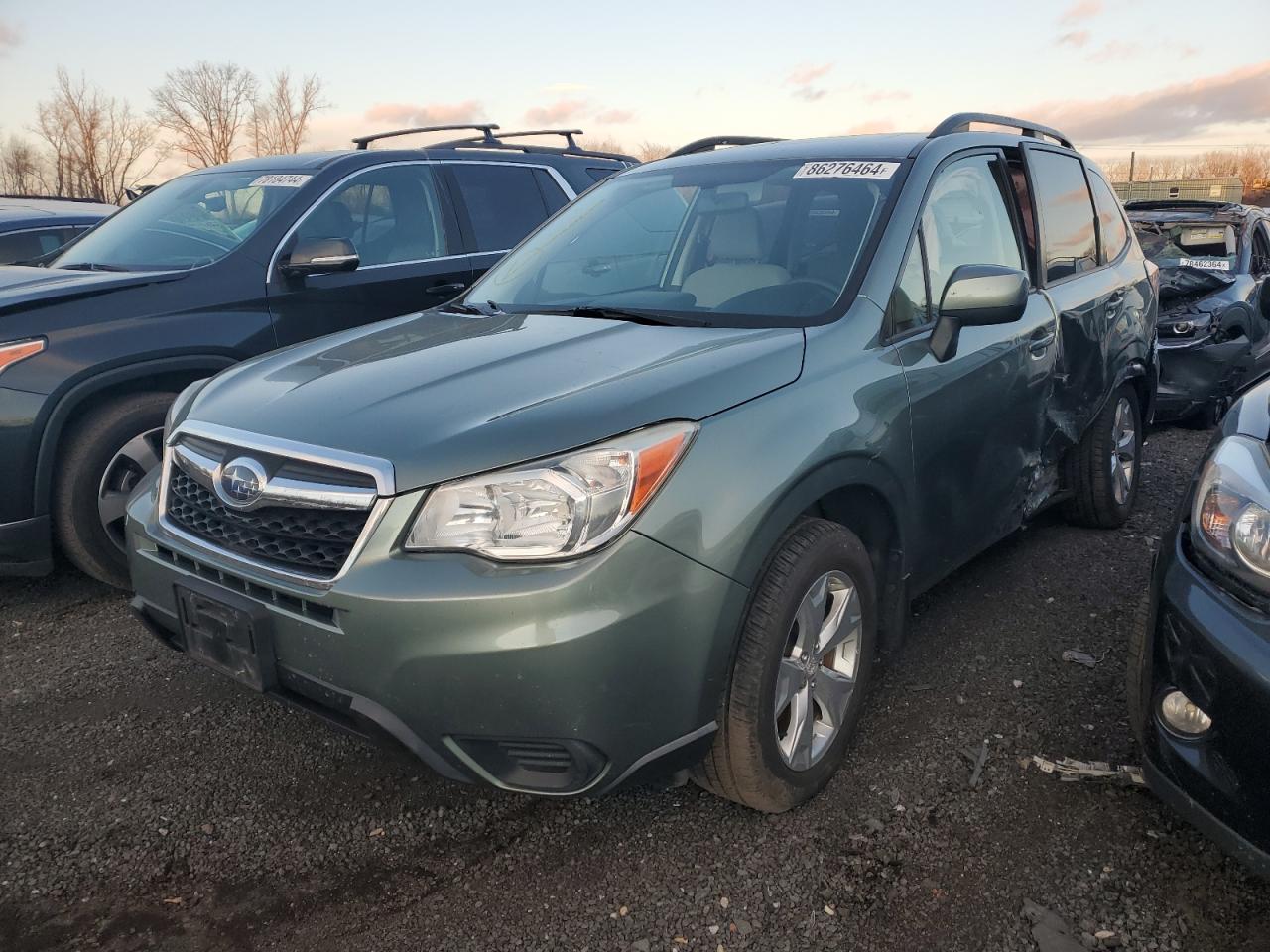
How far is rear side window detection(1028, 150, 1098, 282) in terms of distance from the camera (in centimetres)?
386

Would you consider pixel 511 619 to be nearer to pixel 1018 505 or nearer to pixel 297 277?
pixel 1018 505

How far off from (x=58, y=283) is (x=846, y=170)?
3.15 m

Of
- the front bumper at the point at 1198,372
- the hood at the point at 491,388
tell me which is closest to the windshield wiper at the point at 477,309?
the hood at the point at 491,388

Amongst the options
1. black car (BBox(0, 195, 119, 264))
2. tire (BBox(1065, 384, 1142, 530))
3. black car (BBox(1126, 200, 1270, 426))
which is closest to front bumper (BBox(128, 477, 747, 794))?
tire (BBox(1065, 384, 1142, 530))

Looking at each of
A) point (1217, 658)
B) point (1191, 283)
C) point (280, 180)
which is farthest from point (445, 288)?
point (1191, 283)

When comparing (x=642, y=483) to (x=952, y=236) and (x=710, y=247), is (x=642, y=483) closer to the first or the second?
(x=710, y=247)

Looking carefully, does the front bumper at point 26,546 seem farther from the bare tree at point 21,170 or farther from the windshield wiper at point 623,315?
the bare tree at point 21,170

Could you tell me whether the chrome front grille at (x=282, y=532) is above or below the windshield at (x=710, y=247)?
below

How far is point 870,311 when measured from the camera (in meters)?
2.72

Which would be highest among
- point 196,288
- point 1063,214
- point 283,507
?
point 1063,214

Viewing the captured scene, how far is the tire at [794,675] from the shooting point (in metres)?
2.24

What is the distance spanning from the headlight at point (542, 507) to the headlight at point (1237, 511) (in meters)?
1.20

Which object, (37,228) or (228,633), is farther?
(37,228)

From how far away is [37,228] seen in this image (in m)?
7.25
